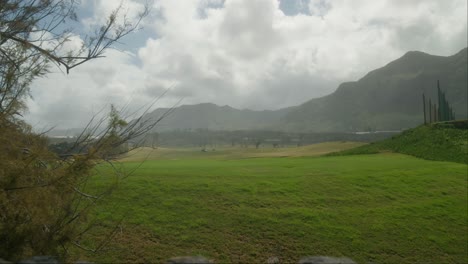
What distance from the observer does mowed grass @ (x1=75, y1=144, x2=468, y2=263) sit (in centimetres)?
1312

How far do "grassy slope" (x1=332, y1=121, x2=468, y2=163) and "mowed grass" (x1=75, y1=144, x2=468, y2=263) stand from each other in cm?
2505

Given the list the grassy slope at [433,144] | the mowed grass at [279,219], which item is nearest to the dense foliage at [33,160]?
the mowed grass at [279,219]

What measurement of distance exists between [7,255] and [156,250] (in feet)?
19.6

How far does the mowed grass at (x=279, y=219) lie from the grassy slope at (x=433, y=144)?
2505 centimetres

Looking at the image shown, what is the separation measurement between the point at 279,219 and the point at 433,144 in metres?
42.1

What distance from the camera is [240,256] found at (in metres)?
12.6

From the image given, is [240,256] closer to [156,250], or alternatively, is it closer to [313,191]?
[156,250]

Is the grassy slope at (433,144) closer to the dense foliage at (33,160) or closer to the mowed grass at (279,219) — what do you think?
the mowed grass at (279,219)

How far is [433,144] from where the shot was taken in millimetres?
50094

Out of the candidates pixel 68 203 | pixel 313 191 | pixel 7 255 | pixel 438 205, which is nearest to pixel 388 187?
pixel 438 205

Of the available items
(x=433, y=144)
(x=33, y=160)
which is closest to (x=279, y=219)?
(x=33, y=160)

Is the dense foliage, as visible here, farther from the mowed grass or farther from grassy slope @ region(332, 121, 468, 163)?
grassy slope @ region(332, 121, 468, 163)

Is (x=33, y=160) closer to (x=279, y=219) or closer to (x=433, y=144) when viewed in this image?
(x=279, y=219)

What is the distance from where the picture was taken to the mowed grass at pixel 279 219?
13.1 metres
